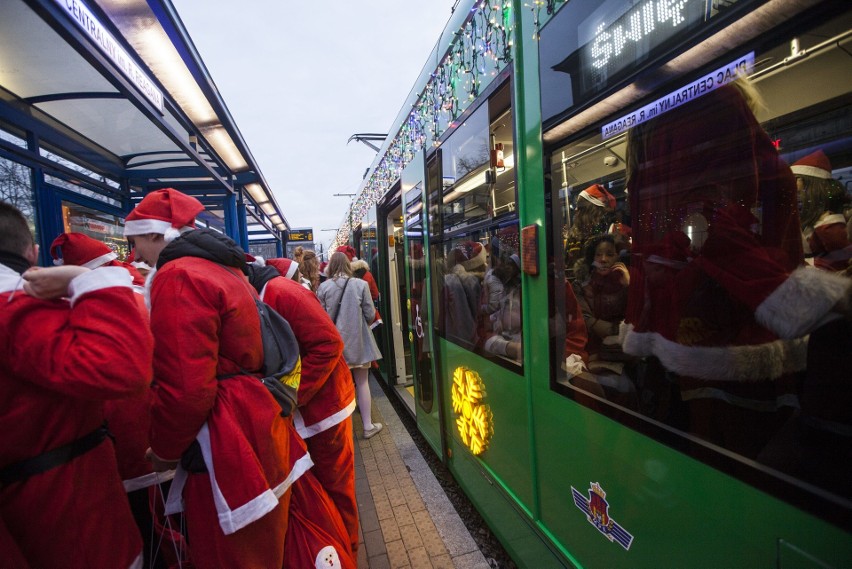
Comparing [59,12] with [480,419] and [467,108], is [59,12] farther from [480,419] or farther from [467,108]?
[480,419]

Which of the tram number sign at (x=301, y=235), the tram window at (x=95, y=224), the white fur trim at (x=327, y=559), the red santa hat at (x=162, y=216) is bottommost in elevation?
the white fur trim at (x=327, y=559)

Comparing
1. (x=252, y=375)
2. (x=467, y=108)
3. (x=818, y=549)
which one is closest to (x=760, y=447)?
(x=818, y=549)

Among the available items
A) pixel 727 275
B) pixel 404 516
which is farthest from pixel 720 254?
pixel 404 516

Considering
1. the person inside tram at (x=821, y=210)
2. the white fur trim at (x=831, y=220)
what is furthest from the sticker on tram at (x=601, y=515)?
the white fur trim at (x=831, y=220)

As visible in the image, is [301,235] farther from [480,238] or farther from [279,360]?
[279,360]

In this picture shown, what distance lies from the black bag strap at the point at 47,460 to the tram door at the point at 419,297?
2.31 meters

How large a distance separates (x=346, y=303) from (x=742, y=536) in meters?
3.75

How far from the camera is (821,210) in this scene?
1812 mm

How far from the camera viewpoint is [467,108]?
2.34m

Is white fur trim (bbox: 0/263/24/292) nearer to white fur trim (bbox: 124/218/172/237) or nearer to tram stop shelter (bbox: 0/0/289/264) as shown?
white fur trim (bbox: 124/218/172/237)

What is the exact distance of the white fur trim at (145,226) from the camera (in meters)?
1.62

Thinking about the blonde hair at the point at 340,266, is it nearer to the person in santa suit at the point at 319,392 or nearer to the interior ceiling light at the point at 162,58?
the person in santa suit at the point at 319,392

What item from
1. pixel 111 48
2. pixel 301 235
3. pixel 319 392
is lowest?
pixel 319 392

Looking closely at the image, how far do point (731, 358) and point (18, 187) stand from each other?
4553 mm
